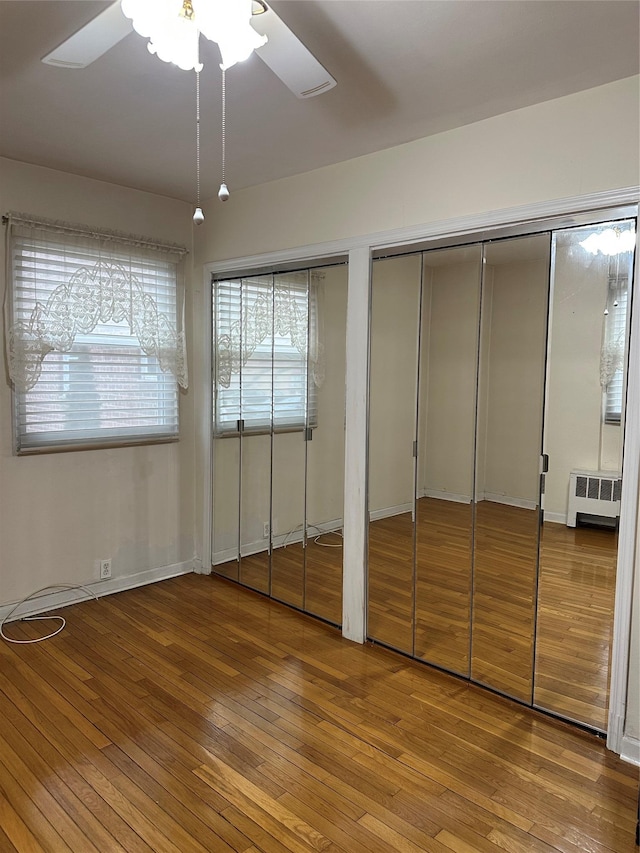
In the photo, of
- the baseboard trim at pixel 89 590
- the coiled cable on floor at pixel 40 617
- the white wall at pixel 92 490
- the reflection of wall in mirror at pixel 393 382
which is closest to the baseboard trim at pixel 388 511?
the reflection of wall in mirror at pixel 393 382

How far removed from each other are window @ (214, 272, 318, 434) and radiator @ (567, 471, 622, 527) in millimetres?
1557

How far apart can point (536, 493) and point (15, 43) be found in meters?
2.68

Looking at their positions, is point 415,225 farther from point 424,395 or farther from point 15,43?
point 15,43

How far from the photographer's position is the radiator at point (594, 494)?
2.43 meters

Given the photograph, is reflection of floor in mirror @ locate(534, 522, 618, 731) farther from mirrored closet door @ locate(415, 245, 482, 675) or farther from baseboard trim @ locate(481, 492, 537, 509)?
mirrored closet door @ locate(415, 245, 482, 675)

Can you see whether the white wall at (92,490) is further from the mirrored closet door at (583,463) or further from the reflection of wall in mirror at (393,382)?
the mirrored closet door at (583,463)

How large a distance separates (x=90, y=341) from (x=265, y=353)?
3.58ft

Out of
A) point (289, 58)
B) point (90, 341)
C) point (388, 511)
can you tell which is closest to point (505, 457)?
point (388, 511)

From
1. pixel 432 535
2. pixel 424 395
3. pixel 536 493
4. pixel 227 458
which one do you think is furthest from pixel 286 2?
pixel 227 458

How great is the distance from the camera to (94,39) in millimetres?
Answer: 1625

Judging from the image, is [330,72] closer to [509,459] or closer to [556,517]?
[509,459]

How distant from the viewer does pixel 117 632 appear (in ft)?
11.2

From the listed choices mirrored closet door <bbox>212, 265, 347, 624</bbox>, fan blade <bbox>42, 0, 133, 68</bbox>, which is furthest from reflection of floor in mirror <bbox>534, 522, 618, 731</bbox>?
fan blade <bbox>42, 0, 133, 68</bbox>

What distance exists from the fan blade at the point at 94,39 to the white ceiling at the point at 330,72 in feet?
0.95
